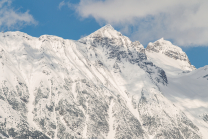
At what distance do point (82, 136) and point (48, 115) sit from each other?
26.1 meters

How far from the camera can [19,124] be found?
6988 inches

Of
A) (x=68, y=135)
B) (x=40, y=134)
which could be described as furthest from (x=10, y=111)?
(x=68, y=135)

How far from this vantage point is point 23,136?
6786 inches

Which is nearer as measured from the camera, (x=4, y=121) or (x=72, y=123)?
(x=4, y=121)

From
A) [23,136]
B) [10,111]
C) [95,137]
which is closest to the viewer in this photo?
[23,136]

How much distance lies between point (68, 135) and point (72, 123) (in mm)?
11142

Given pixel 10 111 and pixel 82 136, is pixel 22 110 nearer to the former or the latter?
pixel 10 111

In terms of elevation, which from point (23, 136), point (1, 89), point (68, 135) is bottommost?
point (23, 136)

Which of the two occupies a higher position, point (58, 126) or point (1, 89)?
point (1, 89)

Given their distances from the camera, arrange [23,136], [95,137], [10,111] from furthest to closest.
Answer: [95,137], [10,111], [23,136]

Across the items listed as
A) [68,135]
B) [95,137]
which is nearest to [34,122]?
[68,135]

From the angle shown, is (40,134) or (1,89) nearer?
(40,134)

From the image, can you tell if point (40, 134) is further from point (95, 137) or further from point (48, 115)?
point (95, 137)

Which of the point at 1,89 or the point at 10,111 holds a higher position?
the point at 1,89
